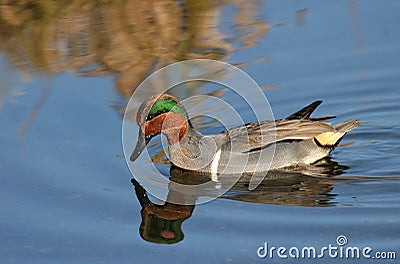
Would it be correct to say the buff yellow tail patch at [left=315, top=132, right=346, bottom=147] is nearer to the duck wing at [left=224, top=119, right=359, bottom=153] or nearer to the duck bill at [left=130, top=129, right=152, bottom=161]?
the duck wing at [left=224, top=119, right=359, bottom=153]

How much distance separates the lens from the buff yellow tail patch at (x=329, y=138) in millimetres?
8250

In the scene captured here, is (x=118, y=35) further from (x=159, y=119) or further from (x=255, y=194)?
(x=255, y=194)

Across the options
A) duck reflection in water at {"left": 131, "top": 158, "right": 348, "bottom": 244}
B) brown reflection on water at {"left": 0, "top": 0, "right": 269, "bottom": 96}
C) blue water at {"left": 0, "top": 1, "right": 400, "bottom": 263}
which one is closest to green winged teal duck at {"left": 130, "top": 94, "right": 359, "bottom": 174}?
duck reflection in water at {"left": 131, "top": 158, "right": 348, "bottom": 244}

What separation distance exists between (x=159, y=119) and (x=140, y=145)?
0.92 feet

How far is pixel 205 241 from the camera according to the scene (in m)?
6.58

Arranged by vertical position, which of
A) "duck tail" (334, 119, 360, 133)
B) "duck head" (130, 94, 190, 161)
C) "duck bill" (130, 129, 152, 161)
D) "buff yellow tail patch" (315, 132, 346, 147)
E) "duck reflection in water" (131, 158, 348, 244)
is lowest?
"duck reflection in water" (131, 158, 348, 244)

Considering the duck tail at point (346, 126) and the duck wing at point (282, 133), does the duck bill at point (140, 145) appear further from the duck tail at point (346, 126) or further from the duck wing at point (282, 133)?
the duck tail at point (346, 126)

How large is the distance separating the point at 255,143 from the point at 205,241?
170cm

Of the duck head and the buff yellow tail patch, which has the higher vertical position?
the duck head

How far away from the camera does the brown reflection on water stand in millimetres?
10109

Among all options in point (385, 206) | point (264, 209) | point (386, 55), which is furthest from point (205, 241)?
point (386, 55)

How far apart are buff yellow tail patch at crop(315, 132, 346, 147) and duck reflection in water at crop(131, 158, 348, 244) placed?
16 cm

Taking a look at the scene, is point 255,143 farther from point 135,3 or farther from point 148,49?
point 135,3

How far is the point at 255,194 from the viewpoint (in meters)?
7.51
